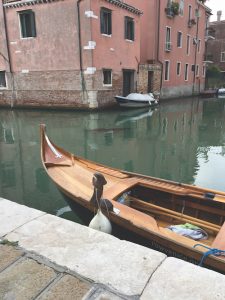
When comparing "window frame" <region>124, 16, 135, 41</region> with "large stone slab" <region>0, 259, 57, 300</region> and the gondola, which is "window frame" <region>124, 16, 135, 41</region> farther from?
"large stone slab" <region>0, 259, 57, 300</region>

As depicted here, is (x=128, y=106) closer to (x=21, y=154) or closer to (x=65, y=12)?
(x=65, y=12)

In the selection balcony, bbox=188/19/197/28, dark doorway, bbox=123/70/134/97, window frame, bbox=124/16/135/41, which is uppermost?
balcony, bbox=188/19/197/28

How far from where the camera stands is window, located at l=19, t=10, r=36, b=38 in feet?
46.0

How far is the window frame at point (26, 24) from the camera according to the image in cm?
1399

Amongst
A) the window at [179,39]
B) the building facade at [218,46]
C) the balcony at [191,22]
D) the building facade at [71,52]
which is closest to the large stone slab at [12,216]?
the building facade at [71,52]

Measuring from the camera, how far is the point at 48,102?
15.0 metres

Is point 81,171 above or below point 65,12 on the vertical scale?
below

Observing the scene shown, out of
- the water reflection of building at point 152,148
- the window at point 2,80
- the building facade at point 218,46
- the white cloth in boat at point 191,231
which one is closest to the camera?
the white cloth in boat at point 191,231

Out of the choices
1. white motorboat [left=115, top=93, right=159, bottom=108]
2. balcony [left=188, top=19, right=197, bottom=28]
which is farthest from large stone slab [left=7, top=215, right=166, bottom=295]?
balcony [left=188, top=19, right=197, bottom=28]

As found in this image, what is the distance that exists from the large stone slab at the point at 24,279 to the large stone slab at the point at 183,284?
22.3 inches

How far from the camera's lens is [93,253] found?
1799mm

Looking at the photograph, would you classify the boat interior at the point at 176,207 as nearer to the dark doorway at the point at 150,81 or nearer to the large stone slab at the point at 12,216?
the large stone slab at the point at 12,216

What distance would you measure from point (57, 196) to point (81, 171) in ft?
2.94

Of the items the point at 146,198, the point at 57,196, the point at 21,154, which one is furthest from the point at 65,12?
the point at 146,198
